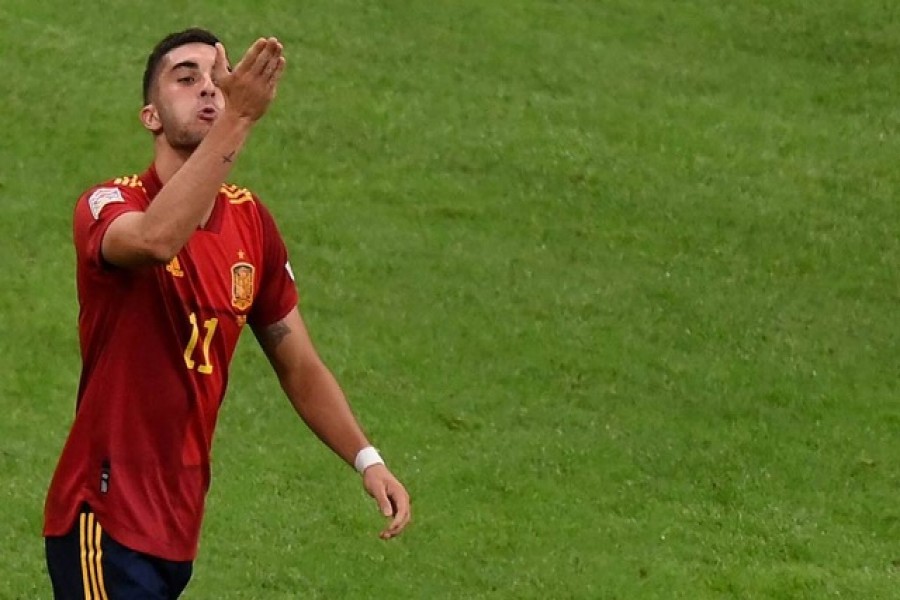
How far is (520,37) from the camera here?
15641 millimetres

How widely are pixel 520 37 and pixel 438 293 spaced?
17.2ft

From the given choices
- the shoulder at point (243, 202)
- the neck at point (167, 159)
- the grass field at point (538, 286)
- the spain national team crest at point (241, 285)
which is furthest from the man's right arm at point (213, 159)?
the grass field at point (538, 286)

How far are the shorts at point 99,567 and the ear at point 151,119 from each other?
1028mm

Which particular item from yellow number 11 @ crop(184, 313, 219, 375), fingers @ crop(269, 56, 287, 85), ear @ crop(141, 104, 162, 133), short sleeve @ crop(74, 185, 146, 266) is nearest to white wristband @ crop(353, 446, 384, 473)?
yellow number 11 @ crop(184, 313, 219, 375)

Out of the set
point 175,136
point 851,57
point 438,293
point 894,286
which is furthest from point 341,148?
point 175,136

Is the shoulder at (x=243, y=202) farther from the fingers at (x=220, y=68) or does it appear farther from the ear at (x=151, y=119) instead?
the fingers at (x=220, y=68)

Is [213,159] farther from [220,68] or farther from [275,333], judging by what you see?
[275,333]

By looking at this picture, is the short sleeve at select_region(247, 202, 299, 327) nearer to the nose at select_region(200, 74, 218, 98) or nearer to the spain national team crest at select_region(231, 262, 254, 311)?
the spain national team crest at select_region(231, 262, 254, 311)

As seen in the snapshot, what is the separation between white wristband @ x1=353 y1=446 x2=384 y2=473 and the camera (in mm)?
4609

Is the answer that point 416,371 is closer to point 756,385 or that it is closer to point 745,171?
point 756,385

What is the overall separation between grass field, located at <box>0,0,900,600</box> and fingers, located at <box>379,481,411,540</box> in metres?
3.07

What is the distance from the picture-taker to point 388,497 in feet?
14.8

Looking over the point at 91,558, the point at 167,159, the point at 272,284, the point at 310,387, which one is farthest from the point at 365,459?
the point at 167,159

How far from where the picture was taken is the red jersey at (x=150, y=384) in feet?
13.6
